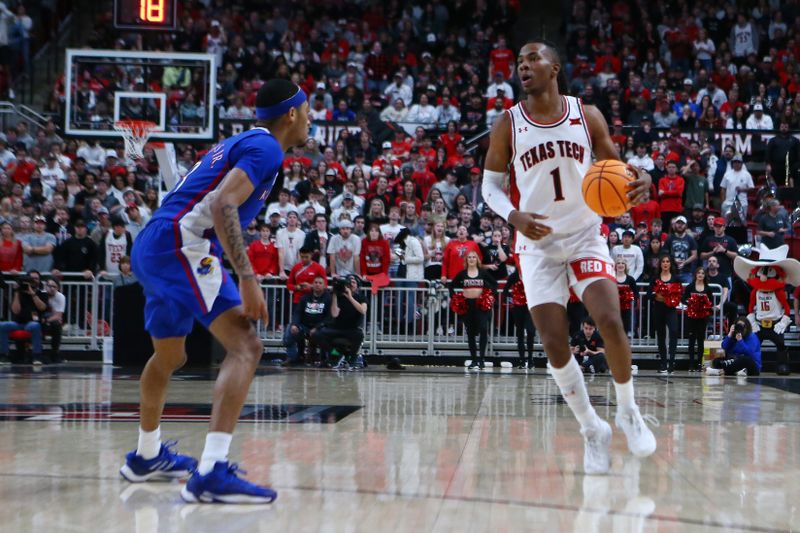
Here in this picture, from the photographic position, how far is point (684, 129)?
782 inches

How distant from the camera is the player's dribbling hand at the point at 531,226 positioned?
5.54 meters

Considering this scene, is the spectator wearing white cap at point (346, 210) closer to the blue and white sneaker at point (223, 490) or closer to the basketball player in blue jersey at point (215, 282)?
the basketball player in blue jersey at point (215, 282)

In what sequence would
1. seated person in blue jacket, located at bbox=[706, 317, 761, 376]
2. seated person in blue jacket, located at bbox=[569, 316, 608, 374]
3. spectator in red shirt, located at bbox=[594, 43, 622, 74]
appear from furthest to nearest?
spectator in red shirt, located at bbox=[594, 43, 622, 74], seated person in blue jacket, located at bbox=[706, 317, 761, 376], seated person in blue jacket, located at bbox=[569, 316, 608, 374]

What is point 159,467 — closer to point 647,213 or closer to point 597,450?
point 597,450

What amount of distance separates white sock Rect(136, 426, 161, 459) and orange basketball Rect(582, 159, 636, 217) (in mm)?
2594

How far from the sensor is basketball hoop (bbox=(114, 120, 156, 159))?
46.5ft

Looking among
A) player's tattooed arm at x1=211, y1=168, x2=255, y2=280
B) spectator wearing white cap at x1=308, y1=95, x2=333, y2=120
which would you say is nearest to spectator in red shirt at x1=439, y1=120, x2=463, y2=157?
spectator wearing white cap at x1=308, y1=95, x2=333, y2=120

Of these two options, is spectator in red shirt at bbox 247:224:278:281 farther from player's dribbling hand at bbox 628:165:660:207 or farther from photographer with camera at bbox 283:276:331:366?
player's dribbling hand at bbox 628:165:660:207

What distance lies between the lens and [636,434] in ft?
18.3

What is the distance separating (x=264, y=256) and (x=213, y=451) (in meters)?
11.6

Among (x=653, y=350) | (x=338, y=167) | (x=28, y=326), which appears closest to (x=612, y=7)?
(x=338, y=167)

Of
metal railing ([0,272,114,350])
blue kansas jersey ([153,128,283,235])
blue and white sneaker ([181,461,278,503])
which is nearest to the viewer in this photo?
blue and white sneaker ([181,461,278,503])

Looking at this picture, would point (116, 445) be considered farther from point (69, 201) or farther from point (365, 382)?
point (69, 201)

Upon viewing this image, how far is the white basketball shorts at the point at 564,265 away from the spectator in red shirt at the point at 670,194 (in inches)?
478
